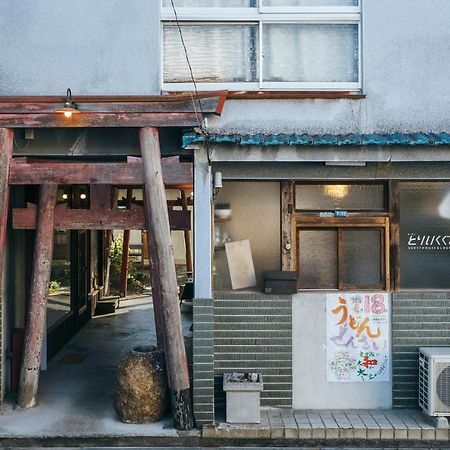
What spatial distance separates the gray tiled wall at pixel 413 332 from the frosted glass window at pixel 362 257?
1.58ft

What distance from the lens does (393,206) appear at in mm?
9352

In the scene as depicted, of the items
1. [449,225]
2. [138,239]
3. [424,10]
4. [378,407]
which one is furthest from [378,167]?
[138,239]

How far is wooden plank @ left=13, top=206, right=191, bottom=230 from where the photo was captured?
9219 millimetres

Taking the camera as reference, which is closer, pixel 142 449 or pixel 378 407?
pixel 142 449

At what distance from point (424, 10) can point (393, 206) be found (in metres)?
2.82

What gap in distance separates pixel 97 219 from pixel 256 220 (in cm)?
232

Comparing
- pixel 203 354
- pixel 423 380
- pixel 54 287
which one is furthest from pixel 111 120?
pixel 54 287

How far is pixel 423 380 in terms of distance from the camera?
8.95 metres

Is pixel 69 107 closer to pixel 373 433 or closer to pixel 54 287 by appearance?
pixel 373 433

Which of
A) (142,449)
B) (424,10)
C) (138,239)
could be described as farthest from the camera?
(138,239)

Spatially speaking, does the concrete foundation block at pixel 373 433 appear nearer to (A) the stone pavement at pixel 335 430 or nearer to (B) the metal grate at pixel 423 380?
(A) the stone pavement at pixel 335 430

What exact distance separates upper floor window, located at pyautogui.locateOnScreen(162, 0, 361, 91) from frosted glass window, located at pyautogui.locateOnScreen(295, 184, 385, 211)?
4.74ft

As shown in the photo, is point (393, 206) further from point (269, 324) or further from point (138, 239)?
point (138, 239)

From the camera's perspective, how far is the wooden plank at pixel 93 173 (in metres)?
8.84
